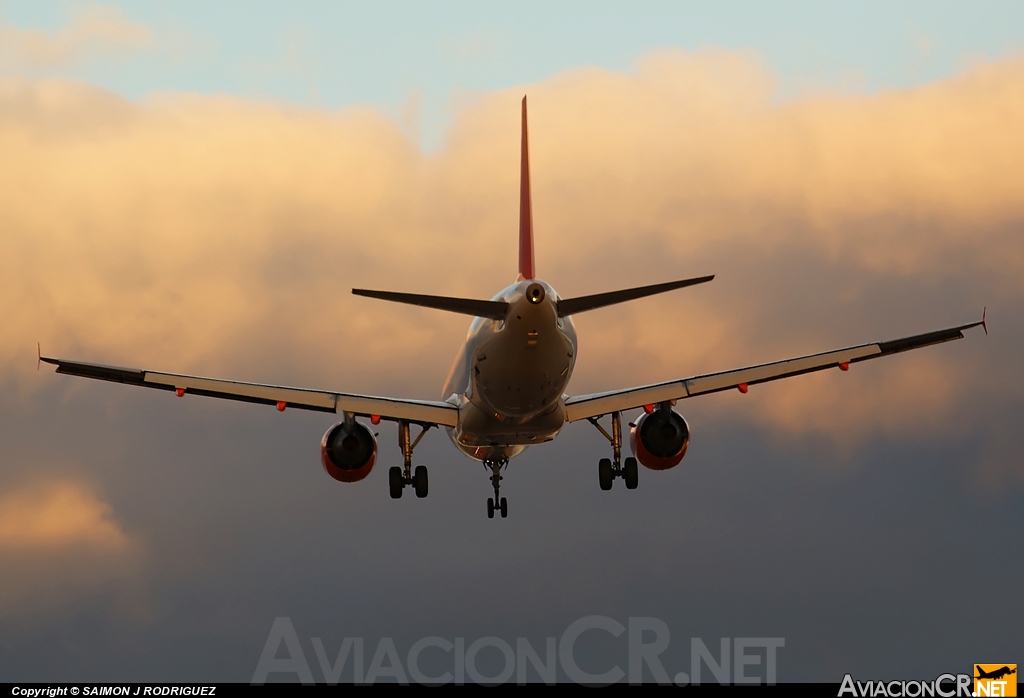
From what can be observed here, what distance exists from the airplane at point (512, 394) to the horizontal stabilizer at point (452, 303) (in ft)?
0.16

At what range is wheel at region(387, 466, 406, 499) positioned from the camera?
1731 inches

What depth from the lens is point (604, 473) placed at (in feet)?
145

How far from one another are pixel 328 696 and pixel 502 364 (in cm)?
1562

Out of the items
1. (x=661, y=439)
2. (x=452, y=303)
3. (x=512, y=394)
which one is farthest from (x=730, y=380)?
(x=452, y=303)

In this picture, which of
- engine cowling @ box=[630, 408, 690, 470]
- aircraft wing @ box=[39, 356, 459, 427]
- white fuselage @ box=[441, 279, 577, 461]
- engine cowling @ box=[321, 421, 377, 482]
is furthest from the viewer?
engine cowling @ box=[630, 408, 690, 470]

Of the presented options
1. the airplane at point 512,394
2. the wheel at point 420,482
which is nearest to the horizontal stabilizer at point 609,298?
the airplane at point 512,394

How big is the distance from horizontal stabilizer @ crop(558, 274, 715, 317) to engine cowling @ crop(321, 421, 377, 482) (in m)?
9.02

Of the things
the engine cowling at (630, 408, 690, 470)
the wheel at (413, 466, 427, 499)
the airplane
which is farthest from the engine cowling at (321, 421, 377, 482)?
the engine cowling at (630, 408, 690, 470)

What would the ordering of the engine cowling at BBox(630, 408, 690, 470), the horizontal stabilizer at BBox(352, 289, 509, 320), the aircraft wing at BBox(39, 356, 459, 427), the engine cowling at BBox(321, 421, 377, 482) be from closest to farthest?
1. the horizontal stabilizer at BBox(352, 289, 509, 320)
2. the aircraft wing at BBox(39, 356, 459, 427)
3. the engine cowling at BBox(321, 421, 377, 482)
4. the engine cowling at BBox(630, 408, 690, 470)

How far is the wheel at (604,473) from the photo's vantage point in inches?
1736

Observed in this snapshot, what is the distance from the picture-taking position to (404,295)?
3312 cm

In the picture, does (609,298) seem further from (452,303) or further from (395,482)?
(395,482)

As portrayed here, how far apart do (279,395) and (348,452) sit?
8.80ft

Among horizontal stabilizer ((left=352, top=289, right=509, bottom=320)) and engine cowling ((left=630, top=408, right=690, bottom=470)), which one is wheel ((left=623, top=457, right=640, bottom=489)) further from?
horizontal stabilizer ((left=352, top=289, right=509, bottom=320))
